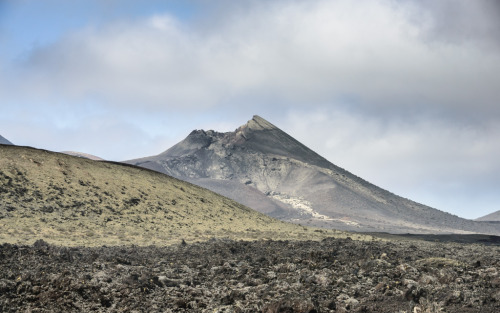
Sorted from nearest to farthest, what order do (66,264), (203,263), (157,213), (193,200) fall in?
(66,264) → (203,263) → (157,213) → (193,200)

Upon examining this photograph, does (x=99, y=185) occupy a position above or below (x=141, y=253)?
above

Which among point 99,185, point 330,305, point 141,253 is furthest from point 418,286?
point 99,185

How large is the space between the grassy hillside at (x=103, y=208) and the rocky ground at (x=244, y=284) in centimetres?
1644

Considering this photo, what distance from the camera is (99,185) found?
6231 centimetres

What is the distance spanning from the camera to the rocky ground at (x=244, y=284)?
60.3 feet

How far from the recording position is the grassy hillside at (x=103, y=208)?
4566 cm

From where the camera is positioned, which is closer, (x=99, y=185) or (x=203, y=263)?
(x=203, y=263)

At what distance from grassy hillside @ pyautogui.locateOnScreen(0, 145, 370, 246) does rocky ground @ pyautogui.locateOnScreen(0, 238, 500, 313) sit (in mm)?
16442

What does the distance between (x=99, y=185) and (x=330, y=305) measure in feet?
159

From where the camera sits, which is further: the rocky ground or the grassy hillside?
the grassy hillside

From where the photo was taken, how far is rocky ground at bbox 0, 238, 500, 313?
1838cm

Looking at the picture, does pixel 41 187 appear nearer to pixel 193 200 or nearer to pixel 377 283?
pixel 193 200

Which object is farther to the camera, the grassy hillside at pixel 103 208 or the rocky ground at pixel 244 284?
the grassy hillside at pixel 103 208

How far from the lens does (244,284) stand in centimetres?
2200
